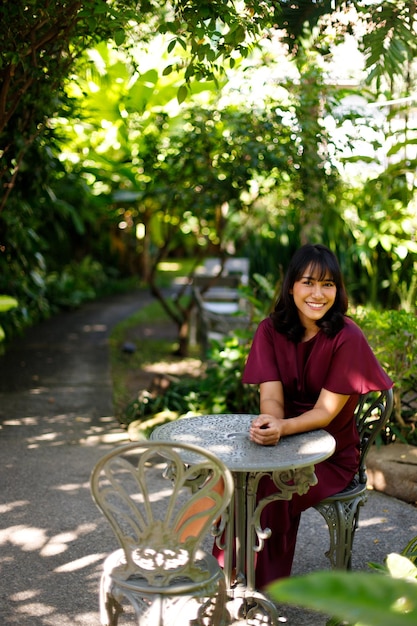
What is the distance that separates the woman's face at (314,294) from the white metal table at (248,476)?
20.5 inches

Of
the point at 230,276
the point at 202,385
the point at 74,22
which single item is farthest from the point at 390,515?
the point at 230,276

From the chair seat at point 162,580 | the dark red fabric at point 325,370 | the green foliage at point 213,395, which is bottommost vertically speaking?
the green foliage at point 213,395

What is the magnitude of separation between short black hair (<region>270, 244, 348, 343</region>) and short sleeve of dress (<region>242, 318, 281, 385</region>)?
6 cm

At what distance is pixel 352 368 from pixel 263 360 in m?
0.39

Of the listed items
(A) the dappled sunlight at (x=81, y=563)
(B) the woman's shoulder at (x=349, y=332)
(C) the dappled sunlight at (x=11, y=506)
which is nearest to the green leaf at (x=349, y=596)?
(B) the woman's shoulder at (x=349, y=332)

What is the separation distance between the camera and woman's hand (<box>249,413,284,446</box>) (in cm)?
292

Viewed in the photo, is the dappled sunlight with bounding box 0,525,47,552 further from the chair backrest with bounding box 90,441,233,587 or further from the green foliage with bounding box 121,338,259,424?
the green foliage with bounding box 121,338,259,424

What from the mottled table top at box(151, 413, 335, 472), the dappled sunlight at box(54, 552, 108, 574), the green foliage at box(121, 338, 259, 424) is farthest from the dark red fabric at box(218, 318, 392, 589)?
the green foliage at box(121, 338, 259, 424)

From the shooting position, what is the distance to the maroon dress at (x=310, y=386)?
10.2ft

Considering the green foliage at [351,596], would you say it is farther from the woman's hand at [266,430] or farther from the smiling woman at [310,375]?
the smiling woman at [310,375]

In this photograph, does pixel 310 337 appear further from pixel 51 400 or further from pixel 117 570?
pixel 51 400

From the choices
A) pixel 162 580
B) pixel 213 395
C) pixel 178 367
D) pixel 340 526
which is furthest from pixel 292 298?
pixel 178 367

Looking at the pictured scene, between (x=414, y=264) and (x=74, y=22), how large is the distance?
462cm

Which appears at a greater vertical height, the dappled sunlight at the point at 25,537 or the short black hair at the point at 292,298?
the short black hair at the point at 292,298
